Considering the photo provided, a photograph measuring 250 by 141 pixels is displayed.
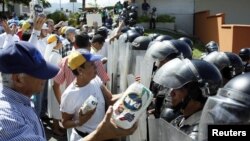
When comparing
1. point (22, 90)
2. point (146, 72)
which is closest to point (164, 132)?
point (22, 90)

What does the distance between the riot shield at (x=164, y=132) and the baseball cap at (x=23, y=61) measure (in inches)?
30.1

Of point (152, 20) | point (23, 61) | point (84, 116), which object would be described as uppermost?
point (23, 61)

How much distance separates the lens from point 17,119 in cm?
250

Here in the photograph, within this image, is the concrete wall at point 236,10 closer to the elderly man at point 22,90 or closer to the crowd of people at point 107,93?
the crowd of people at point 107,93

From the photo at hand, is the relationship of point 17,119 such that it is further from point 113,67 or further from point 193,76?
point 113,67

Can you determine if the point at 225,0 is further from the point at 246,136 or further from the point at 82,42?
the point at 246,136

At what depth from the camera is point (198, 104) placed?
10.8 feet

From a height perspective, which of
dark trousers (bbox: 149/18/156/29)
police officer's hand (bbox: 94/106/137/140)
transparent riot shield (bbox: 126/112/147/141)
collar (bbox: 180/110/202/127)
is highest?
police officer's hand (bbox: 94/106/137/140)

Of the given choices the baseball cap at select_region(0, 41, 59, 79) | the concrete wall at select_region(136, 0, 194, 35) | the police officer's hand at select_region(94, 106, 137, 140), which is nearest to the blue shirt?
the baseball cap at select_region(0, 41, 59, 79)

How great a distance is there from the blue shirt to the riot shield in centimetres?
72

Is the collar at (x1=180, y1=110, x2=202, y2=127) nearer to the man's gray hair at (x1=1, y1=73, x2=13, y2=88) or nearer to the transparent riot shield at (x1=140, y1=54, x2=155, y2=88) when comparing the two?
the transparent riot shield at (x1=140, y1=54, x2=155, y2=88)

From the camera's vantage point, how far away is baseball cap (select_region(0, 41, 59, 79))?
2641mm

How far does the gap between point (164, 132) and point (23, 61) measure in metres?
0.95

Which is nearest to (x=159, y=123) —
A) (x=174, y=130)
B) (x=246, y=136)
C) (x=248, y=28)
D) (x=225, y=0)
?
(x=174, y=130)
